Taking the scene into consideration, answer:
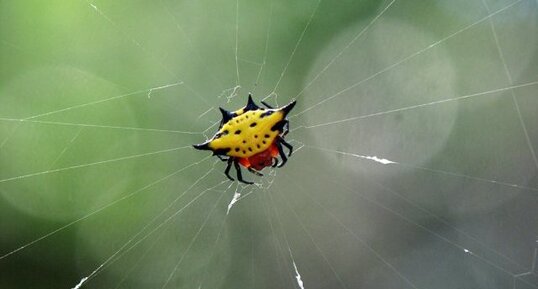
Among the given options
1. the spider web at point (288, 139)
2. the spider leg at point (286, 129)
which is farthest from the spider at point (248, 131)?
the spider web at point (288, 139)

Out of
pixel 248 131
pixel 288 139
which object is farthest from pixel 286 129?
pixel 288 139

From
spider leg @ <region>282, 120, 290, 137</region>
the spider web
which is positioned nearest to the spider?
spider leg @ <region>282, 120, 290, 137</region>

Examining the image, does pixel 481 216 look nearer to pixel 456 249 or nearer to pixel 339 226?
pixel 456 249

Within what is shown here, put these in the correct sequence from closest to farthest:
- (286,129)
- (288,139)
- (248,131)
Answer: (248,131), (286,129), (288,139)

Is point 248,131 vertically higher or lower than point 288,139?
higher

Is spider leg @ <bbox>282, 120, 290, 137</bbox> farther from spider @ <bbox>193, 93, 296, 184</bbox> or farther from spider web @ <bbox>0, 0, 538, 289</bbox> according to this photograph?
spider web @ <bbox>0, 0, 538, 289</bbox>

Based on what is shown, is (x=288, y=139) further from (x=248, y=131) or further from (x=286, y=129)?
(x=248, y=131)

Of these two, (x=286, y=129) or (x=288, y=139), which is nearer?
(x=286, y=129)

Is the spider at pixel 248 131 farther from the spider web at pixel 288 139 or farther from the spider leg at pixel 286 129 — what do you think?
the spider web at pixel 288 139

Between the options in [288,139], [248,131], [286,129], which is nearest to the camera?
[248,131]
